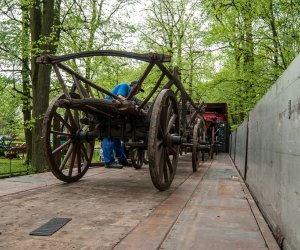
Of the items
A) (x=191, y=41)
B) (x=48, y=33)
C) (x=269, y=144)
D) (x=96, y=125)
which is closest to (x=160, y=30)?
(x=191, y=41)

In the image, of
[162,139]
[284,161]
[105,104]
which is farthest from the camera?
[162,139]

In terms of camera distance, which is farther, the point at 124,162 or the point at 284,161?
the point at 124,162

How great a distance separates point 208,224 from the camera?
292 centimetres

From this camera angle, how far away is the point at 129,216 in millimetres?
3189

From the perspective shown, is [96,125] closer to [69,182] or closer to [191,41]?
[69,182]

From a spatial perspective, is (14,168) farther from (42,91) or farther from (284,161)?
(284,161)

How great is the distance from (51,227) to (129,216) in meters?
0.73

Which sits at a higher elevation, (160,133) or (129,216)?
(160,133)

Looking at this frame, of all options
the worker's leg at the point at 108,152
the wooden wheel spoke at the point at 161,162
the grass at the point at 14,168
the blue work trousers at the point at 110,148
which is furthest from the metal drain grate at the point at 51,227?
the worker's leg at the point at 108,152

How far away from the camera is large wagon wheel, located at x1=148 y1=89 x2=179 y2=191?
4.39 meters

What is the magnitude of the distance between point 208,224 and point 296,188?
3.26 feet

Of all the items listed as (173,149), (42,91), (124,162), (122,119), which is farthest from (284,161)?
(42,91)

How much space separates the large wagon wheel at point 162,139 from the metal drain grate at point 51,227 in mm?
1622

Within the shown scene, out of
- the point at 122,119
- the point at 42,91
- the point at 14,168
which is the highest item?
the point at 42,91
